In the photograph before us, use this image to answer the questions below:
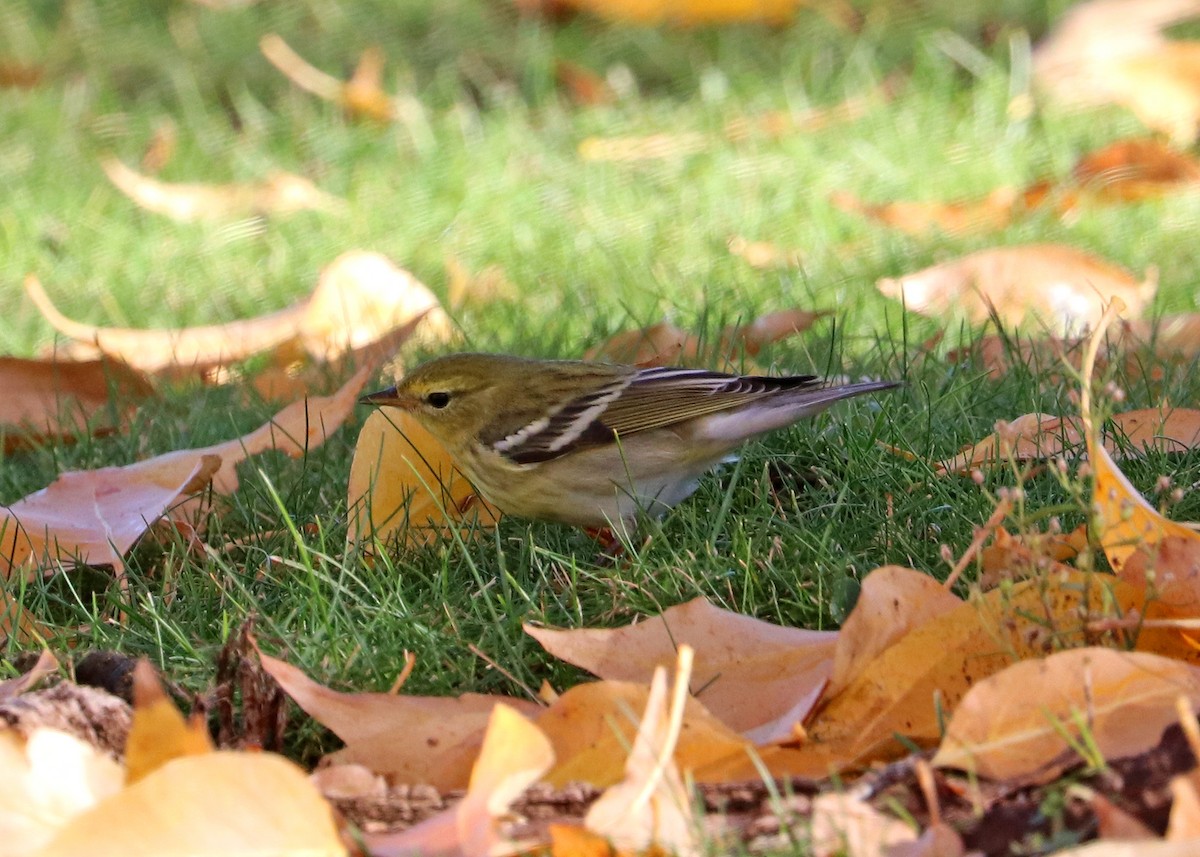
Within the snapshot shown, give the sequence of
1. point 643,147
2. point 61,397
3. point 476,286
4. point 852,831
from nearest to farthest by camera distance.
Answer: point 852,831
point 61,397
point 476,286
point 643,147

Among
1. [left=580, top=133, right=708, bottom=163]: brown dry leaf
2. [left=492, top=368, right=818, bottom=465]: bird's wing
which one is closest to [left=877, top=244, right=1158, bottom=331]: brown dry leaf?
[left=492, top=368, right=818, bottom=465]: bird's wing

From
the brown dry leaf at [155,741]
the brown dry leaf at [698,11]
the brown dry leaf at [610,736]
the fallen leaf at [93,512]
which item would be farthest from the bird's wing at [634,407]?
the brown dry leaf at [698,11]

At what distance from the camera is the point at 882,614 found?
243 centimetres

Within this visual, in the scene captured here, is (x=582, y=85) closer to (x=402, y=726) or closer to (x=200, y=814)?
(x=402, y=726)

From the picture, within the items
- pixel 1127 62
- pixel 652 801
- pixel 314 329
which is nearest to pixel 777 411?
pixel 652 801

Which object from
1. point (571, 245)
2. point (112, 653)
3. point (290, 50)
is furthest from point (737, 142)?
point (112, 653)

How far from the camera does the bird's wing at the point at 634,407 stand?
3646 millimetres

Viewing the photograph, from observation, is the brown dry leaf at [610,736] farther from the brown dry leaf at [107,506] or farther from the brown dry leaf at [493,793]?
the brown dry leaf at [107,506]

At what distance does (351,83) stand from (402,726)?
6020 mm

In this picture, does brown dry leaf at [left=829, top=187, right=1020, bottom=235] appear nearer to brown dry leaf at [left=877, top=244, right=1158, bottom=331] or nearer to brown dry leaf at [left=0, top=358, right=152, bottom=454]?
brown dry leaf at [left=877, top=244, right=1158, bottom=331]

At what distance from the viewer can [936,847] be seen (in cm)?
192

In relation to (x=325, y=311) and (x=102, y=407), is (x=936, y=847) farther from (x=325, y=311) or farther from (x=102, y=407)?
(x=325, y=311)

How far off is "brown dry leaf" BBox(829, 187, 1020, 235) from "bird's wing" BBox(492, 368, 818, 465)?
2462 mm

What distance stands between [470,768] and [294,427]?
1824mm
